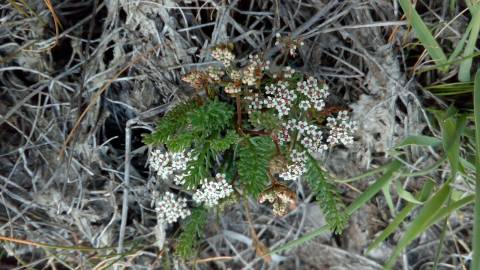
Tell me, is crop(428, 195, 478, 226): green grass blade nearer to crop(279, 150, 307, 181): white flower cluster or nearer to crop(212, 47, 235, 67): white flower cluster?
crop(279, 150, 307, 181): white flower cluster

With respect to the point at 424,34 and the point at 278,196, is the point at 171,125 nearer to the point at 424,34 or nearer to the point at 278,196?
the point at 278,196

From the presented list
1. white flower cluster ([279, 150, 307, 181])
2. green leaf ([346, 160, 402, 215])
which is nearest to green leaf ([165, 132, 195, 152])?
white flower cluster ([279, 150, 307, 181])

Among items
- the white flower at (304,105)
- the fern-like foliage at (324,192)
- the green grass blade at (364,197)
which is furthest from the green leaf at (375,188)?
the white flower at (304,105)

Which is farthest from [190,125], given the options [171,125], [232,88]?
[232,88]

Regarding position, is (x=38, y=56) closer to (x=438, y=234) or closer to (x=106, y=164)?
(x=106, y=164)

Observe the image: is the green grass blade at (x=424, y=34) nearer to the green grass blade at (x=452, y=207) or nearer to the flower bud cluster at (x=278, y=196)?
the green grass blade at (x=452, y=207)

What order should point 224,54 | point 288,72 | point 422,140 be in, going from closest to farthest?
point 224,54
point 288,72
point 422,140

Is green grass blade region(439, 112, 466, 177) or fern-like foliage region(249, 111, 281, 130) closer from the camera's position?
fern-like foliage region(249, 111, 281, 130)
